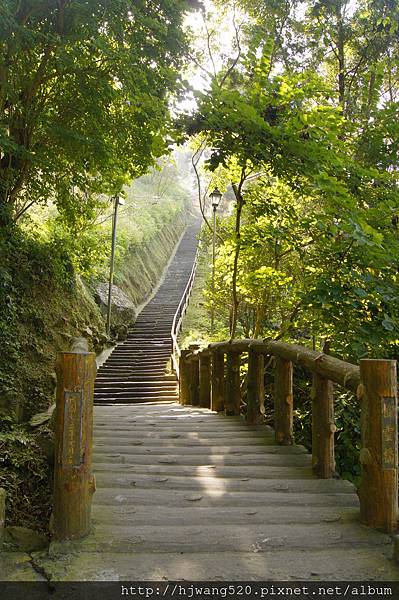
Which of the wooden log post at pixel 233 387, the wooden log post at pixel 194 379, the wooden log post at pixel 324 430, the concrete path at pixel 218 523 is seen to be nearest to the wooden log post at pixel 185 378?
the wooden log post at pixel 194 379

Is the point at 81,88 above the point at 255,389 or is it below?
above

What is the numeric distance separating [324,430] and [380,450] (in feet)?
2.56

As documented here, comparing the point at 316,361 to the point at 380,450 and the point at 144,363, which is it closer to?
the point at 380,450

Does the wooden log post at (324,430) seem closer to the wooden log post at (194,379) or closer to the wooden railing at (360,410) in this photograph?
the wooden railing at (360,410)

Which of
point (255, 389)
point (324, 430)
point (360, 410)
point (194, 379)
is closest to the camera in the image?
point (360, 410)

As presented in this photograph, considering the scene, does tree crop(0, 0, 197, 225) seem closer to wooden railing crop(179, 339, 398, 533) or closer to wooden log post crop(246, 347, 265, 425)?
wooden log post crop(246, 347, 265, 425)

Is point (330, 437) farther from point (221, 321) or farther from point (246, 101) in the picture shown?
point (221, 321)

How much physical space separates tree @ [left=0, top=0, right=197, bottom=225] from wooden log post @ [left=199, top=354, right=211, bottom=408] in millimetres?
3545

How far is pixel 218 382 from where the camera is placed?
640cm

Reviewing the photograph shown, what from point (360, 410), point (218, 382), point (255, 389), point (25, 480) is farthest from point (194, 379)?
point (360, 410)

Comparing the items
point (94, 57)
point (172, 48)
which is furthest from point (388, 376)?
point (172, 48)

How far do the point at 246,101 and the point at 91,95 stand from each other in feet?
10.0

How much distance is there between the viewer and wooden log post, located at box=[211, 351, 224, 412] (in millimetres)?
6328

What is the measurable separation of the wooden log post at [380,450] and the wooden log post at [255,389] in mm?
2427
